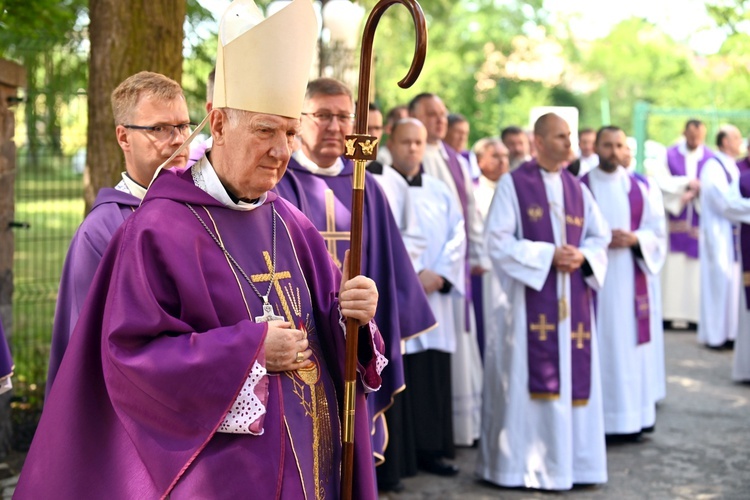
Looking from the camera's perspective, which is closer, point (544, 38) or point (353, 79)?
point (353, 79)

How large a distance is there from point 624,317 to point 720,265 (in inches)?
182

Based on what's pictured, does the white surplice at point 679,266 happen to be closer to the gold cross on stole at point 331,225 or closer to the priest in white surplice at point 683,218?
the priest in white surplice at point 683,218

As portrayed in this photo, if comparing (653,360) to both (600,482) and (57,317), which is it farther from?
(57,317)

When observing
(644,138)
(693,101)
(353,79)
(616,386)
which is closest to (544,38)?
(693,101)

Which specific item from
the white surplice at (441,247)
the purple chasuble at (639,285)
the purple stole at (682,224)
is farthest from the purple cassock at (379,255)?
the purple stole at (682,224)

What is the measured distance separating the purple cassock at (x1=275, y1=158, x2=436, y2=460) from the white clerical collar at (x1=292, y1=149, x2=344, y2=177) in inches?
1.0

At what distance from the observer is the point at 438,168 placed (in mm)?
8523

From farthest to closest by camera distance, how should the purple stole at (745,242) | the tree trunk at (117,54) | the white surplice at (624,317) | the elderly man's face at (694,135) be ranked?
the elderly man's face at (694,135), the purple stole at (745,242), the white surplice at (624,317), the tree trunk at (117,54)

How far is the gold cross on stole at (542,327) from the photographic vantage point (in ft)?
23.6

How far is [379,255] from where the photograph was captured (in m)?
5.78

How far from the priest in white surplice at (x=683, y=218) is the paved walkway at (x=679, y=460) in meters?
3.26

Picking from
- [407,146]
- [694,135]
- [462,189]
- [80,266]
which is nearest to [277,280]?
[80,266]

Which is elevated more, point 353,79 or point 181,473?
point 353,79

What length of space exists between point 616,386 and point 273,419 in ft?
18.7
